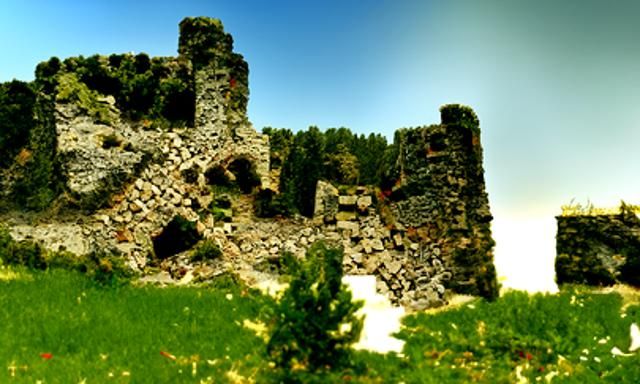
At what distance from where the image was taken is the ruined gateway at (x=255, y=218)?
18875mm

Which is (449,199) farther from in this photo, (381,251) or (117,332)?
(117,332)

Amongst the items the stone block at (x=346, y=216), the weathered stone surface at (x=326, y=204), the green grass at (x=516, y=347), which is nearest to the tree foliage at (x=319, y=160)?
the weathered stone surface at (x=326, y=204)

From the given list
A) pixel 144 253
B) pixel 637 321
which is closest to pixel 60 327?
pixel 144 253

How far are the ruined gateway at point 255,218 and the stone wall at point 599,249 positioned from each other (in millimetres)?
5700

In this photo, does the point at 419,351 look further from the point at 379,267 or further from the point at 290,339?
the point at 379,267

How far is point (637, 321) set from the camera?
15742mm

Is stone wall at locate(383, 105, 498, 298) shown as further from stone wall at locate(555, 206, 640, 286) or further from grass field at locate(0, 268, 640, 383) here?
stone wall at locate(555, 206, 640, 286)

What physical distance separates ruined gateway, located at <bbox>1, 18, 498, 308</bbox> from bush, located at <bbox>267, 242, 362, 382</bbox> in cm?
991

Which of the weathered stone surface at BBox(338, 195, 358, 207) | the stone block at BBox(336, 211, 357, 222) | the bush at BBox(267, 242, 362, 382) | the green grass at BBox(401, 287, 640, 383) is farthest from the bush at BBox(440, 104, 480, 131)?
the bush at BBox(267, 242, 362, 382)

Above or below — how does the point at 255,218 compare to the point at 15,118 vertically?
below

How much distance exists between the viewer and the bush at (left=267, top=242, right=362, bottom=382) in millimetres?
8211

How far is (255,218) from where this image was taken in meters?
21.0

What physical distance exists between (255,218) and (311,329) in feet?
42.3

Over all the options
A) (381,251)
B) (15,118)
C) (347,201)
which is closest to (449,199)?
(381,251)
